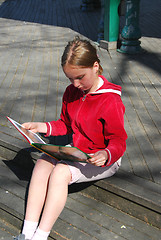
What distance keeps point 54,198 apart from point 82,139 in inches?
20.4

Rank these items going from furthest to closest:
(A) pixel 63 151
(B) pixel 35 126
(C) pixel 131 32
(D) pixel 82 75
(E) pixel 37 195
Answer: (C) pixel 131 32
(B) pixel 35 126
(E) pixel 37 195
(D) pixel 82 75
(A) pixel 63 151

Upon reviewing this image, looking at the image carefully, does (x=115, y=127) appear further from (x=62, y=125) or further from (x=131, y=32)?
(x=131, y=32)

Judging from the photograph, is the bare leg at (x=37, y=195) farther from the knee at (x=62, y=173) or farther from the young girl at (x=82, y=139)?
the knee at (x=62, y=173)

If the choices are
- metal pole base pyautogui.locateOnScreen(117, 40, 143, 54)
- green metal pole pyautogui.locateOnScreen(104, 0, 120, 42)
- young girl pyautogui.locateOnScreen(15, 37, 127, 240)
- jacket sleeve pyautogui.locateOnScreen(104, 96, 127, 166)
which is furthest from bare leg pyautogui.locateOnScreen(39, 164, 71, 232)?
green metal pole pyautogui.locateOnScreen(104, 0, 120, 42)

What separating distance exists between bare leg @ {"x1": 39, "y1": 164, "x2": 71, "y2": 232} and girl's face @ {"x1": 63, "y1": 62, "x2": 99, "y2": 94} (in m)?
0.65

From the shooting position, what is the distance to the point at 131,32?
6094 millimetres

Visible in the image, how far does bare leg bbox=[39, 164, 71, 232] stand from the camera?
232cm

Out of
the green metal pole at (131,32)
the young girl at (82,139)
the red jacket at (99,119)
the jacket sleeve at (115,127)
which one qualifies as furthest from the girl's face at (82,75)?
the green metal pole at (131,32)

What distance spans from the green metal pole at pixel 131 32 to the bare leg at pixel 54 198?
14.0ft

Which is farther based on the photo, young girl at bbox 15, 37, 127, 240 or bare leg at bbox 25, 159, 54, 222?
bare leg at bbox 25, 159, 54, 222

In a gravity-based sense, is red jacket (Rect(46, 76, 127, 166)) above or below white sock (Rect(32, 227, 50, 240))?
above

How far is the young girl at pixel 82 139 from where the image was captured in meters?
2.29

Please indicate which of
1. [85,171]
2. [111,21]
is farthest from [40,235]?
[111,21]

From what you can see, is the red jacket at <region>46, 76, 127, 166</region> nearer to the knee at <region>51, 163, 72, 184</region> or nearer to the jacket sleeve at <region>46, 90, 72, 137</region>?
the jacket sleeve at <region>46, 90, 72, 137</region>
